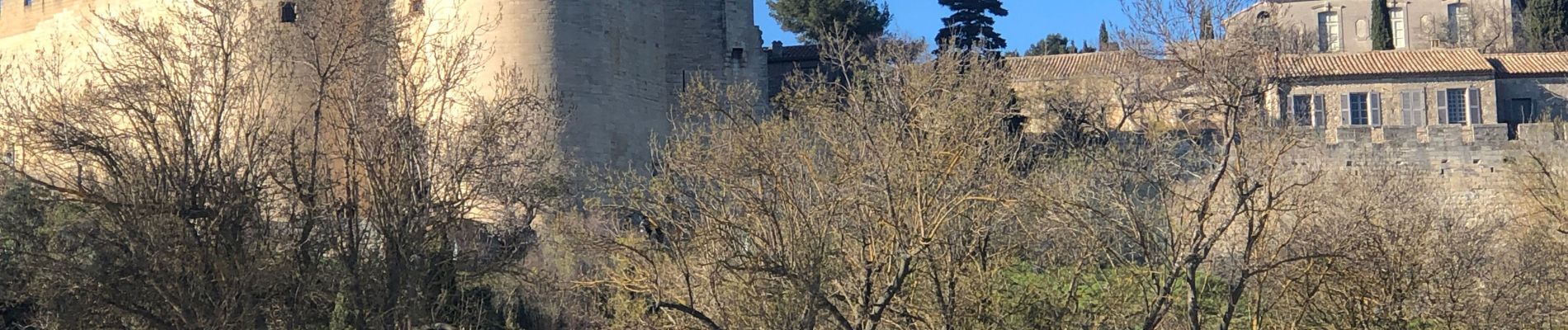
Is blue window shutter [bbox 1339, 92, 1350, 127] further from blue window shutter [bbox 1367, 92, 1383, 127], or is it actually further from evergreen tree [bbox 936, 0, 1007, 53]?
evergreen tree [bbox 936, 0, 1007, 53]

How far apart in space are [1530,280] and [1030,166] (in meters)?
5.73

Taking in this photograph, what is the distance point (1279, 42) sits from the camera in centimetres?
1364

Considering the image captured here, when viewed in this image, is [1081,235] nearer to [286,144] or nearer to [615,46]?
[286,144]

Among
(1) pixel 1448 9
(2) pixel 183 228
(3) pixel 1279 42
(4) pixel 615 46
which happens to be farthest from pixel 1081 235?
(1) pixel 1448 9

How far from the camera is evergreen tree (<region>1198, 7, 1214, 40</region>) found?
40.9 ft

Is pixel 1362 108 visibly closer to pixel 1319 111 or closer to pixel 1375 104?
pixel 1375 104

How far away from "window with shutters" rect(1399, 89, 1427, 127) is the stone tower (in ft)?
43.0

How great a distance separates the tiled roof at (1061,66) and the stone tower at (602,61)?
8821 mm

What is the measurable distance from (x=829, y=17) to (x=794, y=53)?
4807 millimetres

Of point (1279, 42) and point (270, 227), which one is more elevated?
point (1279, 42)

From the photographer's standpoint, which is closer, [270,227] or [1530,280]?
→ [270,227]

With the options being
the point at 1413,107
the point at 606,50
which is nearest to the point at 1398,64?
the point at 1413,107

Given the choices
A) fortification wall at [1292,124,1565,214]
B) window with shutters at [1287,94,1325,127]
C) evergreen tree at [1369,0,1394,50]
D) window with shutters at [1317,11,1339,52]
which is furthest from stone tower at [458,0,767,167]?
window with shutters at [1317,11,1339,52]

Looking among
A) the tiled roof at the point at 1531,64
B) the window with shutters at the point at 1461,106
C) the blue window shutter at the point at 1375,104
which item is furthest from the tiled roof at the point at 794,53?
the tiled roof at the point at 1531,64
